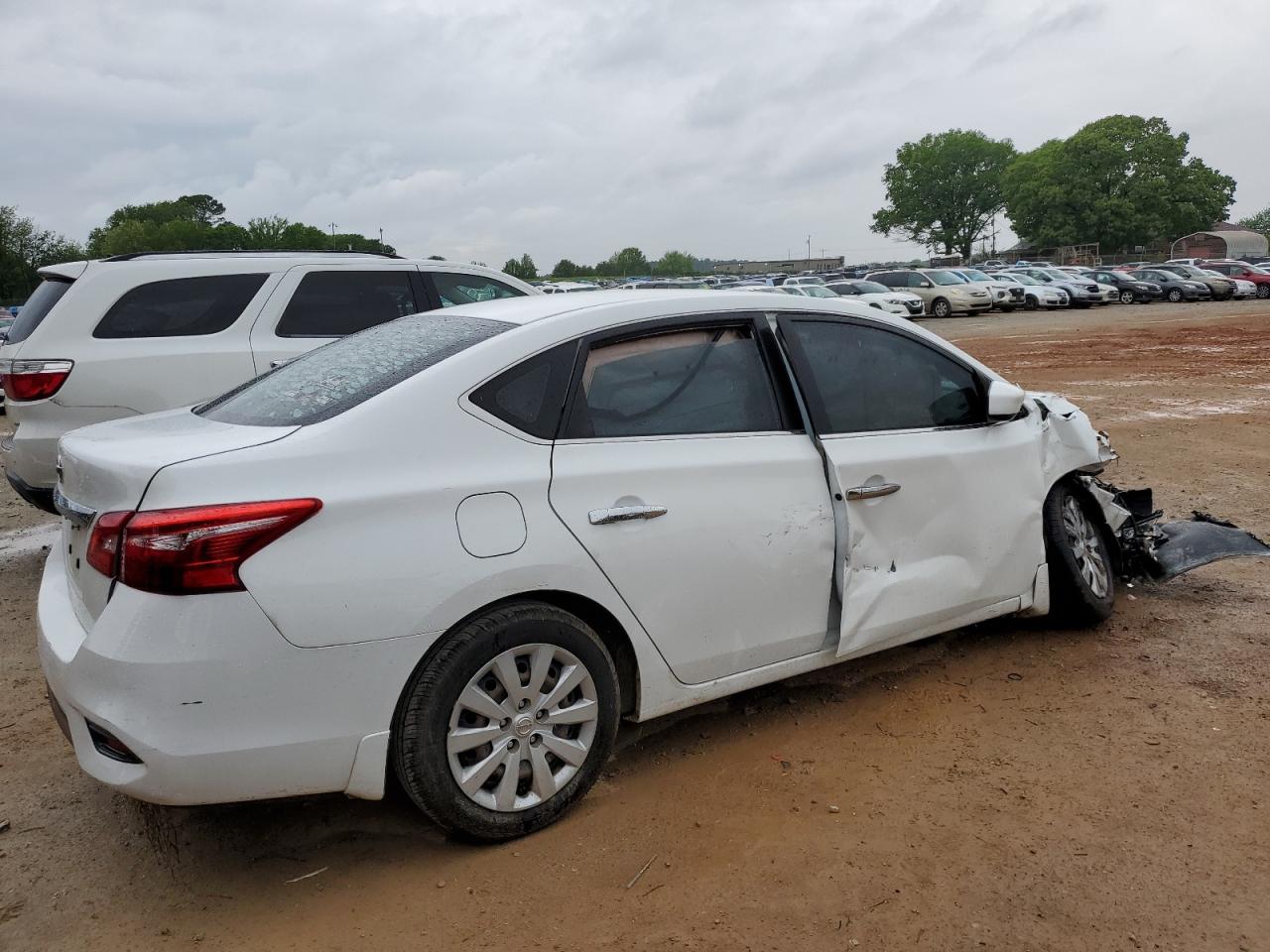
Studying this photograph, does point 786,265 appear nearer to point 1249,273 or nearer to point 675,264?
point 675,264

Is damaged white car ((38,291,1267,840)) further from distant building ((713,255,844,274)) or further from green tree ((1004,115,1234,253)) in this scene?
distant building ((713,255,844,274))

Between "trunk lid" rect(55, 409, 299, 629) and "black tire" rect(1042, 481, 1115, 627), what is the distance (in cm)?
320

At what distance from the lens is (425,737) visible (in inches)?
109

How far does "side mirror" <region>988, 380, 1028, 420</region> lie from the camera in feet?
13.4

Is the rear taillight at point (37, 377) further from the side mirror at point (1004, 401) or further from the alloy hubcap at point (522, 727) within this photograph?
the side mirror at point (1004, 401)

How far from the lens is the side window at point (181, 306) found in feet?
19.7

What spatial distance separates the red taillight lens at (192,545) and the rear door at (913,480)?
76.8 inches

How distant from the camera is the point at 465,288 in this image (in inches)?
288

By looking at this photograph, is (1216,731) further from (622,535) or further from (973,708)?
(622,535)

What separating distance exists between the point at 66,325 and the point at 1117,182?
91302mm

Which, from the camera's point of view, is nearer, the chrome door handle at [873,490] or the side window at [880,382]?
the chrome door handle at [873,490]

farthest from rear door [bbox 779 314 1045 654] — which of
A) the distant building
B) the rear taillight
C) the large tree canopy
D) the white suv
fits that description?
the distant building

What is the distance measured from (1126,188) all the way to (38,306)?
297 feet

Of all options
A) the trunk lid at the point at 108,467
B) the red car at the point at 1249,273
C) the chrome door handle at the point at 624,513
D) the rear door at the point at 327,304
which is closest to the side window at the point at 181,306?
the rear door at the point at 327,304
